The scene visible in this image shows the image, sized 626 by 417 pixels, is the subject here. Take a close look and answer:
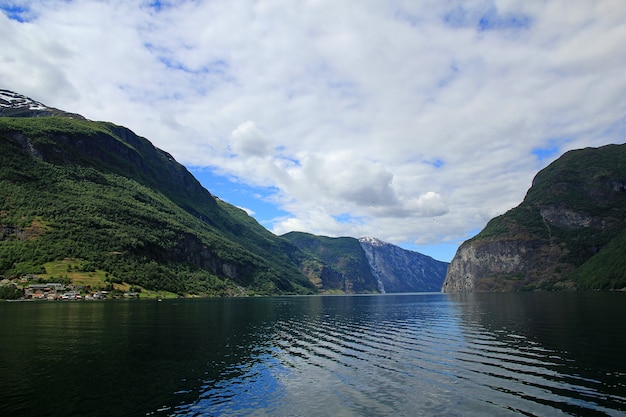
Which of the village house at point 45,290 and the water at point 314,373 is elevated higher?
the village house at point 45,290

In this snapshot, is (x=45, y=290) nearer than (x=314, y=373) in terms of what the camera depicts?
No

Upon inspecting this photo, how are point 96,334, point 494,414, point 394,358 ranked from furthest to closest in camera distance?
point 96,334, point 394,358, point 494,414

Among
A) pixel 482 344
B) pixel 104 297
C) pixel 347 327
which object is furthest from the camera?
pixel 104 297

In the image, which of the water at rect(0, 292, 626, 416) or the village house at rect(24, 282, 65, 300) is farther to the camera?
the village house at rect(24, 282, 65, 300)

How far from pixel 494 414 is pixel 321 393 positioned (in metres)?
13.9

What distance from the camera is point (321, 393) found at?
34281 mm

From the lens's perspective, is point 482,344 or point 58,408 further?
point 482,344

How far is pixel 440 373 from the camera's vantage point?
40844 millimetres

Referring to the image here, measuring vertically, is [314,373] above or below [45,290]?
below

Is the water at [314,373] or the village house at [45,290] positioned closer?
the water at [314,373]

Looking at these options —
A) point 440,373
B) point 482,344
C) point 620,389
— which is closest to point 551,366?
point 620,389

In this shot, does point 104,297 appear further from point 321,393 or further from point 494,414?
point 494,414

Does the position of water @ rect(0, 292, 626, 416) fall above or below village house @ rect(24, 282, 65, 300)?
below

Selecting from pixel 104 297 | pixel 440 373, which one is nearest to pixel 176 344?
pixel 440 373
